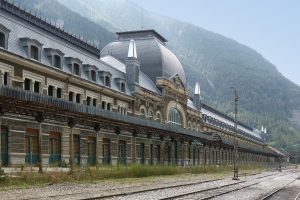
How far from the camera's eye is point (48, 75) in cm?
4062

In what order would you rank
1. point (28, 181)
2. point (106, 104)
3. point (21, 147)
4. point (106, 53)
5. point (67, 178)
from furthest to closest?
point (106, 53) < point (106, 104) < point (21, 147) < point (67, 178) < point (28, 181)

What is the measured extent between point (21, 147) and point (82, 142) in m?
10.3

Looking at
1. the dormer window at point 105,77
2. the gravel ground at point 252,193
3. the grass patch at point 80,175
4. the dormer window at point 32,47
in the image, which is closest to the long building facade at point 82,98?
the dormer window at point 32,47

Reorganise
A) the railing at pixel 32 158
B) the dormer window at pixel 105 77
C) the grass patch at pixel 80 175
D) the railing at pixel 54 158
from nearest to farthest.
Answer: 1. the grass patch at pixel 80 175
2. the railing at pixel 32 158
3. the railing at pixel 54 158
4. the dormer window at pixel 105 77

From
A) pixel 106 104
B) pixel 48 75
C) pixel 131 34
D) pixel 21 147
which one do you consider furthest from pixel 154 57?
pixel 21 147

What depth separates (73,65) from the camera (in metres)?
45.4

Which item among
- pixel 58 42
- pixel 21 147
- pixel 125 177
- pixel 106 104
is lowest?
pixel 125 177

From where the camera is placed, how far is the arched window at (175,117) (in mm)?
71350

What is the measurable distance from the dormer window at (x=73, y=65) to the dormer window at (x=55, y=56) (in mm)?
1871

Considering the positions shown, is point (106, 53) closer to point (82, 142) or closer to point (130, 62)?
point (130, 62)

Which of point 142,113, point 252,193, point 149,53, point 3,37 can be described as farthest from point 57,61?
point 149,53

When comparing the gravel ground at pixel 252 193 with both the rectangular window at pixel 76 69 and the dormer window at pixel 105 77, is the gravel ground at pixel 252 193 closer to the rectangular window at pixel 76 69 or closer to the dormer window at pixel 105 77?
the rectangular window at pixel 76 69

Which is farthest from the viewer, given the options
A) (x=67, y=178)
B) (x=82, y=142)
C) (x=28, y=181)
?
(x=82, y=142)

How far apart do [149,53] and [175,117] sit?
10.0 meters
